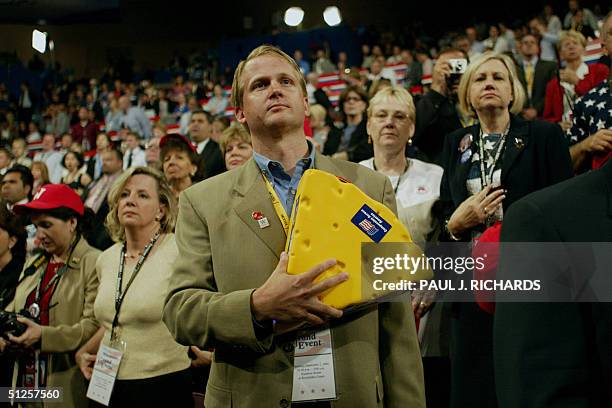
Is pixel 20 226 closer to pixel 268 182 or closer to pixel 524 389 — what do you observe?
pixel 268 182

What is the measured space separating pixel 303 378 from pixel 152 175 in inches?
70.0

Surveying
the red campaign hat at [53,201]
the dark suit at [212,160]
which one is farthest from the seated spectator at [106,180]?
the red campaign hat at [53,201]

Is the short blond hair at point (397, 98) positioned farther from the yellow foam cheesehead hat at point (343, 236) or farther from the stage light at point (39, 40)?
the stage light at point (39, 40)

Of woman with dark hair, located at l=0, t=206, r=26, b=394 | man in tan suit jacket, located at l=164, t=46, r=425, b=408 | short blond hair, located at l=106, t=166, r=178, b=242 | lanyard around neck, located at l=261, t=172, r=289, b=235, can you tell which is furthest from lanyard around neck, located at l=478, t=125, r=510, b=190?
woman with dark hair, located at l=0, t=206, r=26, b=394

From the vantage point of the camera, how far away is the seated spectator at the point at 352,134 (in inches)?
154

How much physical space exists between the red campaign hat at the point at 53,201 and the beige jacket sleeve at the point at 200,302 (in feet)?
6.18

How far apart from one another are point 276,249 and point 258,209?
0.40 ft

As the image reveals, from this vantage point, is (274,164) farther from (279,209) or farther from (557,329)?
(557,329)

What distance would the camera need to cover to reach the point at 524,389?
37.3 inches

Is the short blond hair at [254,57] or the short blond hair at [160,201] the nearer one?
the short blond hair at [254,57]

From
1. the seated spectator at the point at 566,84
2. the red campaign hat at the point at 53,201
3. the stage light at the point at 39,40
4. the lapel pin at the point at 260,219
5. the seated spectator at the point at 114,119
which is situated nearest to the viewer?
the lapel pin at the point at 260,219

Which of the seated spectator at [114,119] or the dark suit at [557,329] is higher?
the seated spectator at [114,119]

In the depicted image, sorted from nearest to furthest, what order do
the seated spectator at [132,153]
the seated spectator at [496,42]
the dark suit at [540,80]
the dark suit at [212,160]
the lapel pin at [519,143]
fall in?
the lapel pin at [519,143], the dark suit at [212,160], the dark suit at [540,80], the seated spectator at [132,153], the seated spectator at [496,42]

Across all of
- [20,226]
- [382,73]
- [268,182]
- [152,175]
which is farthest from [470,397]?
[382,73]
